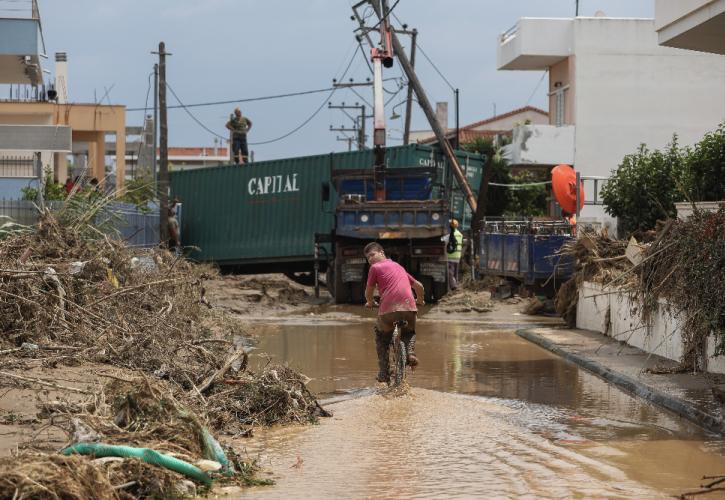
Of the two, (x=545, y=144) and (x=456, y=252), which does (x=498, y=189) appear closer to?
(x=545, y=144)

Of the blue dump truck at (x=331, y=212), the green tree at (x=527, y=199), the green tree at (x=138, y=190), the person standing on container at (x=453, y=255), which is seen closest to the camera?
the green tree at (x=138, y=190)

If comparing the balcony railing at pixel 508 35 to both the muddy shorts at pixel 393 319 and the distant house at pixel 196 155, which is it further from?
the distant house at pixel 196 155

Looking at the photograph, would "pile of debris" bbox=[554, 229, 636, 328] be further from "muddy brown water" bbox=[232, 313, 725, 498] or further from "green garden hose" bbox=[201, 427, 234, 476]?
"green garden hose" bbox=[201, 427, 234, 476]

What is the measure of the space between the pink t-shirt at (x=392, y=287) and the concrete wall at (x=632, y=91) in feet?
88.9

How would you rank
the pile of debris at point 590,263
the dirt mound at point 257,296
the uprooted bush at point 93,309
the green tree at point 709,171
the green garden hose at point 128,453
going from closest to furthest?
the green garden hose at point 128,453
the uprooted bush at point 93,309
the pile of debris at point 590,263
the green tree at point 709,171
the dirt mound at point 257,296

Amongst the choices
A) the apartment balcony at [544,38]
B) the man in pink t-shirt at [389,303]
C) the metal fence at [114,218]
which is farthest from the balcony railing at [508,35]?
the man in pink t-shirt at [389,303]

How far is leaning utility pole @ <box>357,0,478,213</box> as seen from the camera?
103ft

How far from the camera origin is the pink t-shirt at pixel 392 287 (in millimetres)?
11672

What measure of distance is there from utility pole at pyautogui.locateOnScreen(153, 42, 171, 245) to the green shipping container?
2.05 m

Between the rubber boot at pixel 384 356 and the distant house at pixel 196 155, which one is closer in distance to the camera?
the rubber boot at pixel 384 356

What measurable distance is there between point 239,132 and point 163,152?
6.65 metres

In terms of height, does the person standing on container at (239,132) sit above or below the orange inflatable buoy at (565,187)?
above

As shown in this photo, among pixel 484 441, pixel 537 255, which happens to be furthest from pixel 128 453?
pixel 537 255

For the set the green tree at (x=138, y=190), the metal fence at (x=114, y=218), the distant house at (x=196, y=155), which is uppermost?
the distant house at (x=196, y=155)
